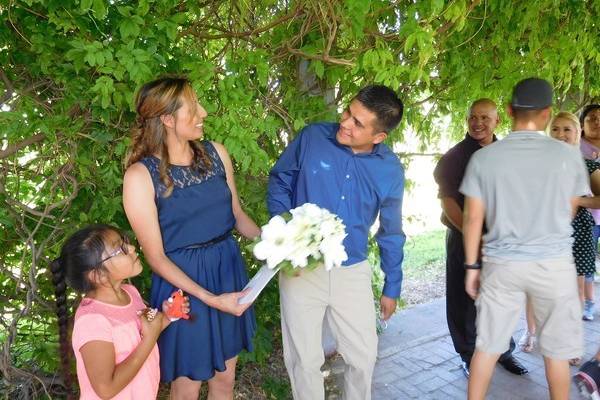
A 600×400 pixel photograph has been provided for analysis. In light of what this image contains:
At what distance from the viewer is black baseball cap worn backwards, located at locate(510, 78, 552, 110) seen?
252 centimetres

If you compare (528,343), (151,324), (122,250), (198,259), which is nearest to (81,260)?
(122,250)

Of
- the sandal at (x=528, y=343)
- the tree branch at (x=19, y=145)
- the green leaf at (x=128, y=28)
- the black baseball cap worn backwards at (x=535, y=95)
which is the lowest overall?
the sandal at (x=528, y=343)

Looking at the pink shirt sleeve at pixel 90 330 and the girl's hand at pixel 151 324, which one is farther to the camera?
the girl's hand at pixel 151 324

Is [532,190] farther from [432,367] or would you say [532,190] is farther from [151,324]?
[151,324]

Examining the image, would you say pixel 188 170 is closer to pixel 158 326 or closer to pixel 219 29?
pixel 158 326

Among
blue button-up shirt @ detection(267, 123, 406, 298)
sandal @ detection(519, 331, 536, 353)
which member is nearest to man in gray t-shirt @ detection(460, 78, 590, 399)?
blue button-up shirt @ detection(267, 123, 406, 298)

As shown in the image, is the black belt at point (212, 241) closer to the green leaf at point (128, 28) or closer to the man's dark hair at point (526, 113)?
the green leaf at point (128, 28)

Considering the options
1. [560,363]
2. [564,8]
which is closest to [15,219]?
[560,363]

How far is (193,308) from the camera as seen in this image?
2172 mm

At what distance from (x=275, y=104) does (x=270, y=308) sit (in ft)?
5.46

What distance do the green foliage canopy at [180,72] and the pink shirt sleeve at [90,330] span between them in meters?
0.90

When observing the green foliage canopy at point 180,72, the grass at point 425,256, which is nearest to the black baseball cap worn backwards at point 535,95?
the green foliage canopy at point 180,72

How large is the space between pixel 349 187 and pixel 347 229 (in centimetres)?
24

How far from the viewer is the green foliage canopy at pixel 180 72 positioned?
2305 mm
